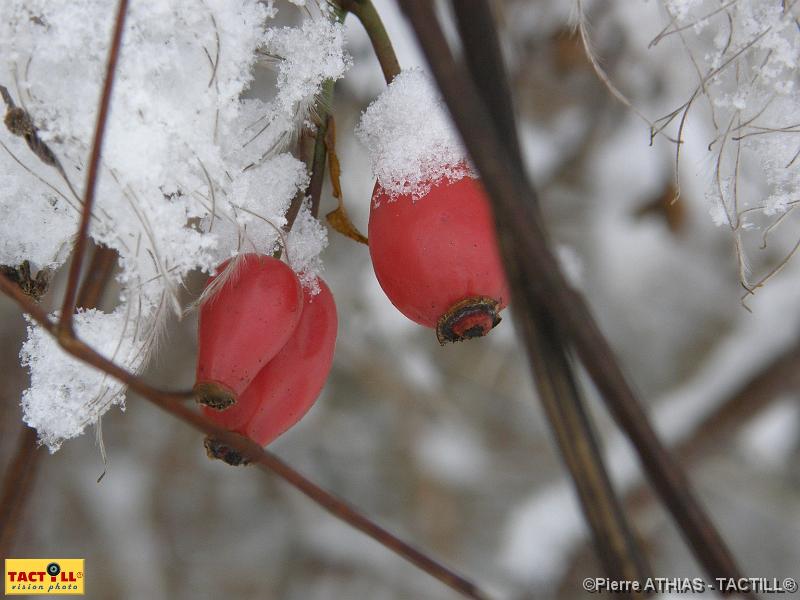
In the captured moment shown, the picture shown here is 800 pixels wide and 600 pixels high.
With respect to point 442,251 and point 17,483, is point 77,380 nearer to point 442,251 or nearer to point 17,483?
point 17,483

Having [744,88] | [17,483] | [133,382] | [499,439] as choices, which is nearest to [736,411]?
[499,439]

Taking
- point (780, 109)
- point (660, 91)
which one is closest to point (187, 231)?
point (780, 109)

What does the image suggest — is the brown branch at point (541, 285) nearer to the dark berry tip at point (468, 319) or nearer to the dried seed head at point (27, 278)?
the dark berry tip at point (468, 319)

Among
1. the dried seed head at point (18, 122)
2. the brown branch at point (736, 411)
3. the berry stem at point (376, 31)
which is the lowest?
the dried seed head at point (18, 122)

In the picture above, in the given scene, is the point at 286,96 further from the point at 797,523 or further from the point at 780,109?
the point at 797,523
